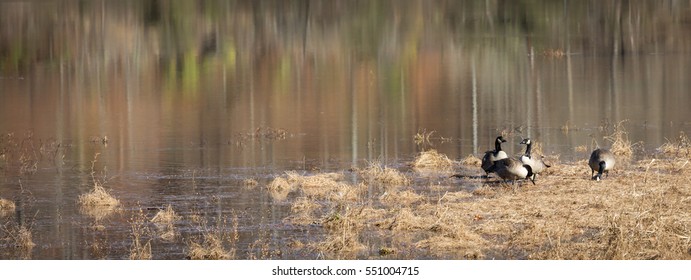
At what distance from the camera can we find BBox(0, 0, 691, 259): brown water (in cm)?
1873

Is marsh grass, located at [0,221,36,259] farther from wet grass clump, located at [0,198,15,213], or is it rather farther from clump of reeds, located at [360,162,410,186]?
clump of reeds, located at [360,162,410,186]

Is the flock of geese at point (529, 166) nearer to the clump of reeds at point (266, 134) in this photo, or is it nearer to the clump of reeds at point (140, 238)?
the clump of reeds at point (140, 238)

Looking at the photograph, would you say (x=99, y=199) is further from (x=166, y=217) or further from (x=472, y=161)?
(x=472, y=161)

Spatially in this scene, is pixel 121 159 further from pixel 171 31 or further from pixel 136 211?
pixel 171 31

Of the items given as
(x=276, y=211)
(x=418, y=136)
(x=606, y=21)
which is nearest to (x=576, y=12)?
(x=606, y=21)

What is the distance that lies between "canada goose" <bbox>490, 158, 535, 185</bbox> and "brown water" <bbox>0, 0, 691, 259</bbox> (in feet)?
9.46

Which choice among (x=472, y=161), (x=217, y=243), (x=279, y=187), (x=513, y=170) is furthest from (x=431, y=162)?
(x=217, y=243)

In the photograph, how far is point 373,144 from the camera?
24.0 metres

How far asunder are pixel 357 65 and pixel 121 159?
20927 millimetres

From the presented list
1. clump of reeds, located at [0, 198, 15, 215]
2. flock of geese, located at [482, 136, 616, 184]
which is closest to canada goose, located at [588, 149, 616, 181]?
flock of geese, located at [482, 136, 616, 184]

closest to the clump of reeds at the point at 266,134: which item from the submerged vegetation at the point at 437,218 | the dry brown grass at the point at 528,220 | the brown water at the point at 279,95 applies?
the brown water at the point at 279,95

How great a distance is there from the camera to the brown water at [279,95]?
18734mm

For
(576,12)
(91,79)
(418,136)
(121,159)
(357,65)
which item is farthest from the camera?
(576,12)

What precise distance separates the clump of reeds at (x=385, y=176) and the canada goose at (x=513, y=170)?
1.44 metres
